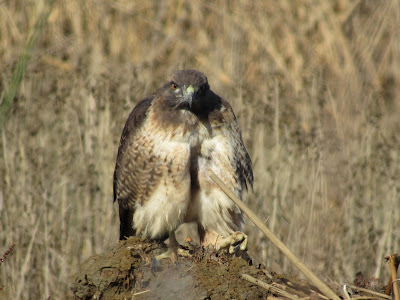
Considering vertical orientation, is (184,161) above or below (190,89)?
below

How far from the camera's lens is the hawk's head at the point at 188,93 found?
3805 mm

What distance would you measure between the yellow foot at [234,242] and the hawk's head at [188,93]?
81cm

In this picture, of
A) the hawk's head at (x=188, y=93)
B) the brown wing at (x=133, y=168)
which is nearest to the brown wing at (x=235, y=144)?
the hawk's head at (x=188, y=93)

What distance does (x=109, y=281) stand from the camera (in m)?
3.22

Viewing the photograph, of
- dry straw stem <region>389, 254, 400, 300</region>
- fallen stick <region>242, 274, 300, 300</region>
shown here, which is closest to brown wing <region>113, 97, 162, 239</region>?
fallen stick <region>242, 274, 300, 300</region>

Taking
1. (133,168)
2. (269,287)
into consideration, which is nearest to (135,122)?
(133,168)

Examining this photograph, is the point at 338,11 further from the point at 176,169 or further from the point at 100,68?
the point at 176,169

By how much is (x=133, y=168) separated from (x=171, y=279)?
996 mm

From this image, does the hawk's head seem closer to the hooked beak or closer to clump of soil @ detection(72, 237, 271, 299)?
the hooked beak

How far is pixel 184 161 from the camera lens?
3865mm

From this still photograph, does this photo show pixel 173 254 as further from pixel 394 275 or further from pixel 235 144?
pixel 394 275

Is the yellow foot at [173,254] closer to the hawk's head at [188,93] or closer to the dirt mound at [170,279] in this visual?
the dirt mound at [170,279]

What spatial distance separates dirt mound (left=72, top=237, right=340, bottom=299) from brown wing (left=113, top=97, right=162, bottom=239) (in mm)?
714

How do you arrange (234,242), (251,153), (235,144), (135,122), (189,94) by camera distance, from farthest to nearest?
(251,153) < (135,122) < (235,144) < (234,242) < (189,94)
